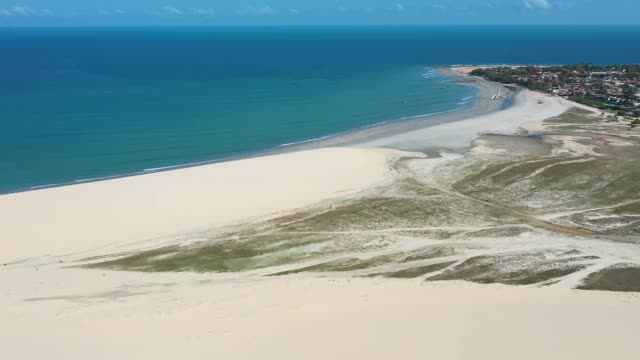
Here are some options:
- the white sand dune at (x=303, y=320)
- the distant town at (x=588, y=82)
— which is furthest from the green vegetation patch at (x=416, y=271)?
the distant town at (x=588, y=82)

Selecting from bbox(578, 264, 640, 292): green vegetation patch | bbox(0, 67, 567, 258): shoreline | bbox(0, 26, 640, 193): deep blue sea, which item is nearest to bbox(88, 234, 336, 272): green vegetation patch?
bbox(0, 67, 567, 258): shoreline

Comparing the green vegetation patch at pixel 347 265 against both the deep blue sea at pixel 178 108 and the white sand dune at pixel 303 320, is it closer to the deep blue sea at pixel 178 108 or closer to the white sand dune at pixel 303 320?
the white sand dune at pixel 303 320

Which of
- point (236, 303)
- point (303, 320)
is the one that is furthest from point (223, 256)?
point (303, 320)

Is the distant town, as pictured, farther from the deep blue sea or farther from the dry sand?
the deep blue sea

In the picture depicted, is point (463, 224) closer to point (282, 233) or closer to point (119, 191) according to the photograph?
point (282, 233)

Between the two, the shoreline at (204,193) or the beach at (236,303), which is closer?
the beach at (236,303)

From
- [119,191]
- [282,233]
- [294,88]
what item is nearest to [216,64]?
[294,88]

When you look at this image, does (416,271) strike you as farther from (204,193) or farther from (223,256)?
(204,193)
